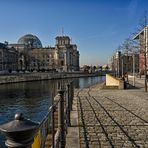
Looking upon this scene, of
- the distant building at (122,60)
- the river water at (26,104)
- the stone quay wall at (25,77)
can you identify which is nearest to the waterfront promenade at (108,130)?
the river water at (26,104)

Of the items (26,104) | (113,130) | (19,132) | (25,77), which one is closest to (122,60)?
(26,104)

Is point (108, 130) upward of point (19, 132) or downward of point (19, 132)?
downward

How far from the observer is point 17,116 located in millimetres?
3025

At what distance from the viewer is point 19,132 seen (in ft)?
9.25

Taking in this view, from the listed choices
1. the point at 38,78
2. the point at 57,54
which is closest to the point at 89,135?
the point at 38,78

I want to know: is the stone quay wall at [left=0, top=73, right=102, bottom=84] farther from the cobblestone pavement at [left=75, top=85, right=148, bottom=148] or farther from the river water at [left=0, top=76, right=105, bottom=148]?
the cobblestone pavement at [left=75, top=85, right=148, bottom=148]

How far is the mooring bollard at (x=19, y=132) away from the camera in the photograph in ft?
9.32

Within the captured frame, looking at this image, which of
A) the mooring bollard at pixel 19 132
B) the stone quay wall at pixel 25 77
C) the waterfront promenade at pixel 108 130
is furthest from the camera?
the stone quay wall at pixel 25 77

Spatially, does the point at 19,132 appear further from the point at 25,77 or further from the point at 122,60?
the point at 25,77

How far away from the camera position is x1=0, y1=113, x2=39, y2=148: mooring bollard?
284cm

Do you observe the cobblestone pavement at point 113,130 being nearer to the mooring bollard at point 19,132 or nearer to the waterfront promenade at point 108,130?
the waterfront promenade at point 108,130

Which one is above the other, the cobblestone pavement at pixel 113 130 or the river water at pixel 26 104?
the cobblestone pavement at pixel 113 130

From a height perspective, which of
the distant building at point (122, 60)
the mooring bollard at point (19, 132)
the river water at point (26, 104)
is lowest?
the river water at point (26, 104)

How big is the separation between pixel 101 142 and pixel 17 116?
5.57 m
